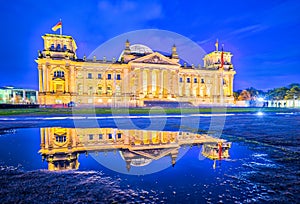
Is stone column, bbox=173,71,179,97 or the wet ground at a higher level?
stone column, bbox=173,71,179,97

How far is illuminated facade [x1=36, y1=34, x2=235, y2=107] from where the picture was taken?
2719 inches

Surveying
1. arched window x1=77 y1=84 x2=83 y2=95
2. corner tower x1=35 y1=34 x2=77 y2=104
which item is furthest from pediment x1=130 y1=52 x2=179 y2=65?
corner tower x1=35 y1=34 x2=77 y2=104

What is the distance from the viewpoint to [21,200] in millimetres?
3918

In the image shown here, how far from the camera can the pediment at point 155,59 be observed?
246 ft

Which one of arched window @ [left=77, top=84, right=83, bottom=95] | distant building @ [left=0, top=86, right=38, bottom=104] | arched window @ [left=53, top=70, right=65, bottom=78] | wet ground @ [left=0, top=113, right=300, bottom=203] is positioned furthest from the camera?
distant building @ [left=0, top=86, right=38, bottom=104]

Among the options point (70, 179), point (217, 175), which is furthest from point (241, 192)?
point (70, 179)

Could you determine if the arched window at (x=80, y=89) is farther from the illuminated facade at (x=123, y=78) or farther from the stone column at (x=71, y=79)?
the stone column at (x=71, y=79)

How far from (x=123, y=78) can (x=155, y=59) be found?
14037 millimetres

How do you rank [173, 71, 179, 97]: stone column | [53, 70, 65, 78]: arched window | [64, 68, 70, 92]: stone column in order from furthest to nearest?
[173, 71, 179, 97]: stone column
[64, 68, 70, 92]: stone column
[53, 70, 65, 78]: arched window

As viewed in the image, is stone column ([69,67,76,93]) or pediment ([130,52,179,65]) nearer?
stone column ([69,67,76,93])

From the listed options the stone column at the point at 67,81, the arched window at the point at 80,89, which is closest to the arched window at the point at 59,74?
the stone column at the point at 67,81

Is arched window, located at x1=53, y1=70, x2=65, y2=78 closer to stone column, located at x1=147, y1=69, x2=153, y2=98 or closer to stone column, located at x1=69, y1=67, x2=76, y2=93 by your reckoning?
stone column, located at x1=69, y1=67, x2=76, y2=93

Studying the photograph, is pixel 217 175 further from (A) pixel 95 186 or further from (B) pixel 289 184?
(A) pixel 95 186

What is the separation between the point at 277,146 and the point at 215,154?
325 cm
